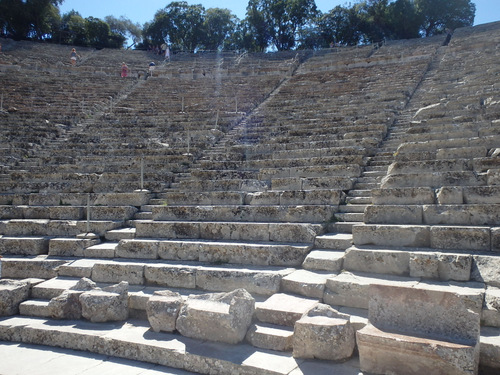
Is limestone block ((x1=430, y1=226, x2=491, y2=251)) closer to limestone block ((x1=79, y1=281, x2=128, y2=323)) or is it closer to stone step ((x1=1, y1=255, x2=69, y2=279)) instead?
limestone block ((x1=79, y1=281, x2=128, y2=323))

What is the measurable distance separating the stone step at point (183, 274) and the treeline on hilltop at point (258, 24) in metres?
31.1

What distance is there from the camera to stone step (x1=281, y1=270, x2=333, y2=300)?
4.28 metres

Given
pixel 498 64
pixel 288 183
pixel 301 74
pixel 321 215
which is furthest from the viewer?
pixel 301 74

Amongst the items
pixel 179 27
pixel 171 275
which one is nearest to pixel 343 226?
pixel 171 275

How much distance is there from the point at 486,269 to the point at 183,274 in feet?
11.2

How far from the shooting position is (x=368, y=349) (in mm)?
3164

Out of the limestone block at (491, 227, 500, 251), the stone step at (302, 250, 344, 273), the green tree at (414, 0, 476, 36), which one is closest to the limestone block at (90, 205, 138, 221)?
the stone step at (302, 250, 344, 273)

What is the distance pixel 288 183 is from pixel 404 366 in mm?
4276

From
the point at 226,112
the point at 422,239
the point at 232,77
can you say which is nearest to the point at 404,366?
the point at 422,239

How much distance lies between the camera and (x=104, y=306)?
4543 millimetres

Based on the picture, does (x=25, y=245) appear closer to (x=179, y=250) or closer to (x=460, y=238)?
(x=179, y=250)

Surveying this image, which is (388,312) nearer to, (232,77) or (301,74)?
(301,74)

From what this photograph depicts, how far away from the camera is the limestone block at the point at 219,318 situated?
12.4 ft

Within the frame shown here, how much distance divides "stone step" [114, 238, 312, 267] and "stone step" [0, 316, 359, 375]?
4.25 feet
